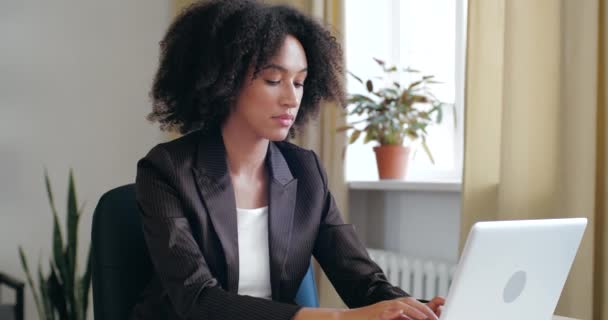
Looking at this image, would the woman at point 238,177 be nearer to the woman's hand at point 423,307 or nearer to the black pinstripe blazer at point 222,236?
the black pinstripe blazer at point 222,236

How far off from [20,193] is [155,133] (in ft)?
2.34

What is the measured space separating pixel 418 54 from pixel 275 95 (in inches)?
71.0

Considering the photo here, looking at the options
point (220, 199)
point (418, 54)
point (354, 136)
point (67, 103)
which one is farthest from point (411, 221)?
point (67, 103)

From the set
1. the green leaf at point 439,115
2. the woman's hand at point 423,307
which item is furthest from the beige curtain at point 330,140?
the woman's hand at point 423,307

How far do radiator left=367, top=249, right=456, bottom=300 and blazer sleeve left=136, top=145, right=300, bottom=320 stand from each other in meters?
1.46

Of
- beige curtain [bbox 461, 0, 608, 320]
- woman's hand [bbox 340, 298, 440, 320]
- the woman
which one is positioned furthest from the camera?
beige curtain [bbox 461, 0, 608, 320]

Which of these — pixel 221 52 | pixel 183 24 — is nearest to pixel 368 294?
pixel 221 52

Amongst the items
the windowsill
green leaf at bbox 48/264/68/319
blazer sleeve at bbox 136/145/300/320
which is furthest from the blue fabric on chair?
green leaf at bbox 48/264/68/319

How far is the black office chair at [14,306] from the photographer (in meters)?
3.11

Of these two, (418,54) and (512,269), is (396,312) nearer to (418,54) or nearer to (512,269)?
(512,269)

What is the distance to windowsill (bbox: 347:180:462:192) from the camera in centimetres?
272

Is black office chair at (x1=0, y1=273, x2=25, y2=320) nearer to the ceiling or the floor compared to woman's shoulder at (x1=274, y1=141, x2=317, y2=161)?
nearer to the floor

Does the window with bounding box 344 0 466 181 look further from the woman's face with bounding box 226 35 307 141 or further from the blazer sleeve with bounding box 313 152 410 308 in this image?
the woman's face with bounding box 226 35 307 141

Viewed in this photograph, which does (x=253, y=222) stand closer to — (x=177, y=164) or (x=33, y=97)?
(x=177, y=164)
